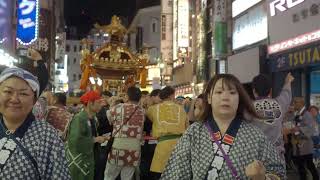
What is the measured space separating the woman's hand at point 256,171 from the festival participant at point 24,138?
120 centimetres

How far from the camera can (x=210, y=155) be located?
321 cm

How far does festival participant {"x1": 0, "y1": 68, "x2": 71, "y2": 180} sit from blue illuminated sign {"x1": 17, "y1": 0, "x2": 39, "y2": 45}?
19.4 meters

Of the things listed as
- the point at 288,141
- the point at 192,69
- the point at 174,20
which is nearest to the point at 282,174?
the point at 288,141

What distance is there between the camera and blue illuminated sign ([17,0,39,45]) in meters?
21.8

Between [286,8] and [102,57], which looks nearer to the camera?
[286,8]

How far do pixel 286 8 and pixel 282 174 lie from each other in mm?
12630

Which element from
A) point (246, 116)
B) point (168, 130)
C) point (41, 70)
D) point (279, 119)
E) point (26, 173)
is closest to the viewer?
point (26, 173)

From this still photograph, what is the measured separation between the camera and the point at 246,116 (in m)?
3.44

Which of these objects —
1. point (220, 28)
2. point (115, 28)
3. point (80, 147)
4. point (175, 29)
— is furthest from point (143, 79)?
point (80, 147)

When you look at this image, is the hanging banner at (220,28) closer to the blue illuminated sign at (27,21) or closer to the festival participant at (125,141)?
the blue illuminated sign at (27,21)

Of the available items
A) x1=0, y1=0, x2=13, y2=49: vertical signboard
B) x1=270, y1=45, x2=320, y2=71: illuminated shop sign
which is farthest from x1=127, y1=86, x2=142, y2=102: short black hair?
x1=0, y1=0, x2=13, y2=49: vertical signboard

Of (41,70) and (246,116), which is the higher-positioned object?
(41,70)

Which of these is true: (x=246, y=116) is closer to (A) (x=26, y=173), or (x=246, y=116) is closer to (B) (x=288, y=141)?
(A) (x=26, y=173)

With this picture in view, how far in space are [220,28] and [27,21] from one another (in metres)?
9.07
